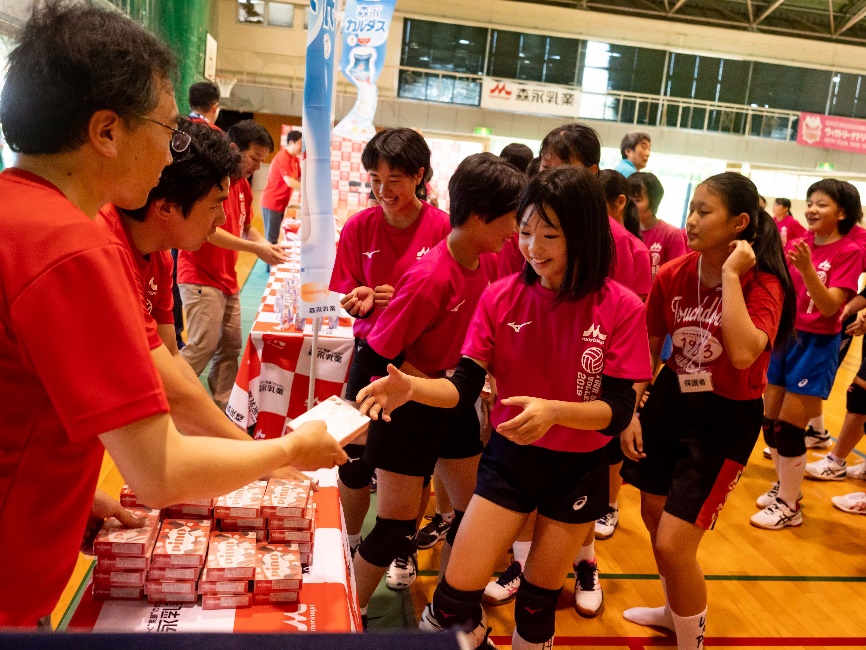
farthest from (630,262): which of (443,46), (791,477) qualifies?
(443,46)

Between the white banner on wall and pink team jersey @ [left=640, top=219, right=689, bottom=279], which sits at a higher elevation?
the white banner on wall

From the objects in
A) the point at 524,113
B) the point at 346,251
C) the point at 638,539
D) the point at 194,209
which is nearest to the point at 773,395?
the point at 638,539

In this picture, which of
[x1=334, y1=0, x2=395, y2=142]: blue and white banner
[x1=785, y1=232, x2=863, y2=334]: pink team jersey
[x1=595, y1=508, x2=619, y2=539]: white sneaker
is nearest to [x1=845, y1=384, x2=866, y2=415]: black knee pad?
[x1=785, y1=232, x2=863, y2=334]: pink team jersey

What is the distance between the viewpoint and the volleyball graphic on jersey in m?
1.85

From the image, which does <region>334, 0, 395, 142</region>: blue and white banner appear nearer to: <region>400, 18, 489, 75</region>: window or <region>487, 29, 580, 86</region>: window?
<region>400, 18, 489, 75</region>: window

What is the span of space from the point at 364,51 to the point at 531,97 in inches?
444

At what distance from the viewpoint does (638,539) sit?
3.50 metres

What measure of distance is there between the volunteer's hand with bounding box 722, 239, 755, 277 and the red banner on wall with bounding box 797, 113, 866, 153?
16.1 m

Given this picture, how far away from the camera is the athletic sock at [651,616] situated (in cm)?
270

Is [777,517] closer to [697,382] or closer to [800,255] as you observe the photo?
[800,255]

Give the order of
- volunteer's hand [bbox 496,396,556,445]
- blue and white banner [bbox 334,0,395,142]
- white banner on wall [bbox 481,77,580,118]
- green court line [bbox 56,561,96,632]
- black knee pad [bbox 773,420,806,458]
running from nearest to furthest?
1. volunteer's hand [bbox 496,396,556,445]
2. green court line [bbox 56,561,96,632]
3. black knee pad [bbox 773,420,806,458]
4. blue and white banner [bbox 334,0,395,142]
5. white banner on wall [bbox 481,77,580,118]

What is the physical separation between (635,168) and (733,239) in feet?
9.72

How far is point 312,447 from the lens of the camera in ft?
4.00

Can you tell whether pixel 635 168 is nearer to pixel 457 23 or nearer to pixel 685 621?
pixel 685 621
